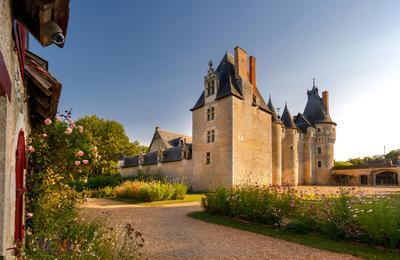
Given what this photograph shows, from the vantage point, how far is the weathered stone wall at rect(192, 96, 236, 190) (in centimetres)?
2017

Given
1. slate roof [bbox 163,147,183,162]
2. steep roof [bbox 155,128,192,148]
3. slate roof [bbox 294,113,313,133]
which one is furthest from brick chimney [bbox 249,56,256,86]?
slate roof [bbox 294,113,313,133]

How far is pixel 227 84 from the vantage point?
21.3m

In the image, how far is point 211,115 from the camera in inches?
870

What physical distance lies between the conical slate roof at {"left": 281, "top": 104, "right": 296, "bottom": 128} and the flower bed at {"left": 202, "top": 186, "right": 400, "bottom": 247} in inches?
996

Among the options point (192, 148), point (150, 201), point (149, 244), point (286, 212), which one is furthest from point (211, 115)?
point (149, 244)

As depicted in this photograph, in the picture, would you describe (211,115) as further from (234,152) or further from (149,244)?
(149,244)

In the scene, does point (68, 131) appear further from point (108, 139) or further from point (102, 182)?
point (108, 139)

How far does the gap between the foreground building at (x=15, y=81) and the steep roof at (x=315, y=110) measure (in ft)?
127

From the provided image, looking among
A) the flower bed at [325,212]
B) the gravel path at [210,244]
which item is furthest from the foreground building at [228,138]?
the gravel path at [210,244]

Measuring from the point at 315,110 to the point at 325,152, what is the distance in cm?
611

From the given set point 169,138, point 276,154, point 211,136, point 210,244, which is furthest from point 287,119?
point 210,244

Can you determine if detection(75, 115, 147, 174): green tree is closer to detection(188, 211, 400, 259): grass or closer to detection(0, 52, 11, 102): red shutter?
detection(188, 211, 400, 259): grass

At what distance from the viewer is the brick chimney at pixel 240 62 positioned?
22156 mm

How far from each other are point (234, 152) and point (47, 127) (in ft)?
51.5
